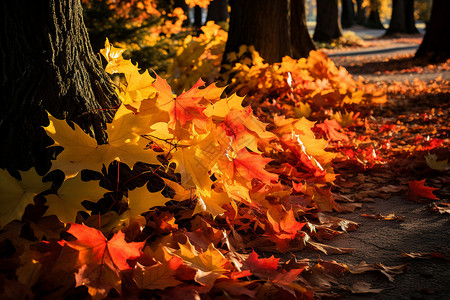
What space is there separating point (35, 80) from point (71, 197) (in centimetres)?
62

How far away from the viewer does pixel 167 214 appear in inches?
73.5

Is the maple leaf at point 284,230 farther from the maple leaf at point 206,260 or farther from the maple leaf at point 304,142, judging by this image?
the maple leaf at point 304,142

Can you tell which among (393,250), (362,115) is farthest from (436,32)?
(393,250)

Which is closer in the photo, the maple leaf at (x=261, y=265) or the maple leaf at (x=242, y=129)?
the maple leaf at (x=261, y=265)

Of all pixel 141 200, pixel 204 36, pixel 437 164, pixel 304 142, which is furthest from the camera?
pixel 204 36

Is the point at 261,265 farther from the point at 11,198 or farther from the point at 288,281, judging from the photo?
the point at 11,198

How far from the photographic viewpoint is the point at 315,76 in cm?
532

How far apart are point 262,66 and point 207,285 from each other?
13.4ft

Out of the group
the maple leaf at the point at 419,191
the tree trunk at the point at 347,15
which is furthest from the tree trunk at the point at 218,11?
the tree trunk at the point at 347,15

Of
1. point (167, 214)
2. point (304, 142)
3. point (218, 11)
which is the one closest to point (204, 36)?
point (304, 142)

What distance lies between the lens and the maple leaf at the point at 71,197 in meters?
1.52

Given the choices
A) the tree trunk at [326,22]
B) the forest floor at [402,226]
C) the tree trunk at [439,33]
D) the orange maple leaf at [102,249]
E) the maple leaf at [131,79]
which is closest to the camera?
the orange maple leaf at [102,249]

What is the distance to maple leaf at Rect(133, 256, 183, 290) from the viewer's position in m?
1.38

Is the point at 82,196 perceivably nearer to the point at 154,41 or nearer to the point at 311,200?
the point at 311,200
